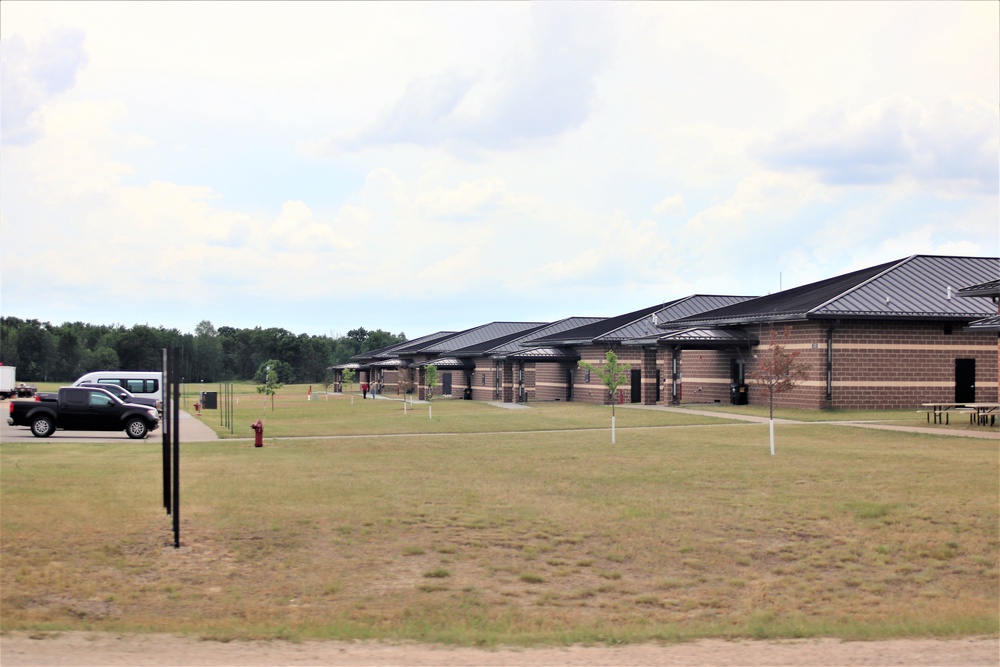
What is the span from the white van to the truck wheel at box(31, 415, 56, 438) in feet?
34.0

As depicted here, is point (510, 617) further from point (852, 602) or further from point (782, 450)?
point (782, 450)

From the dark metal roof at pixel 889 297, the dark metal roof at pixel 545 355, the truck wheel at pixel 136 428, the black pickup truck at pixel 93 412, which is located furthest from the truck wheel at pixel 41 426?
the dark metal roof at pixel 545 355

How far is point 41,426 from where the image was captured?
101 feet

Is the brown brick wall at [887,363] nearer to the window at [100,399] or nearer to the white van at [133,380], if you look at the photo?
the window at [100,399]

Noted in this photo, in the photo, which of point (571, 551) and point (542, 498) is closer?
point (571, 551)

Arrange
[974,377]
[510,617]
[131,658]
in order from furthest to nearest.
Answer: [974,377]
[510,617]
[131,658]

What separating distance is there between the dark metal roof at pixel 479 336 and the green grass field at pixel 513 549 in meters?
65.0

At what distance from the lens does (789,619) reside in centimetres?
1102

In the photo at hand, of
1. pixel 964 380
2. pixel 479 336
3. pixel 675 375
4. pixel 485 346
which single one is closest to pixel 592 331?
pixel 675 375

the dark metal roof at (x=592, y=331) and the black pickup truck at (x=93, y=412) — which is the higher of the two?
the dark metal roof at (x=592, y=331)

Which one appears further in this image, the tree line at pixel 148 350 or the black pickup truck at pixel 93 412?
the tree line at pixel 148 350

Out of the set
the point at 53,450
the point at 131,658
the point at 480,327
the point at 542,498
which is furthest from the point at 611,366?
the point at 480,327

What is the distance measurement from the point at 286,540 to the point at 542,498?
200 inches

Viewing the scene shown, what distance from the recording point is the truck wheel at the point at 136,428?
3145 cm
